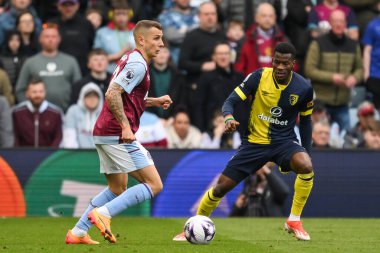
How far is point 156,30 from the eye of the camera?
10.6 metres

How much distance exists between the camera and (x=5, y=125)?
1688 centimetres

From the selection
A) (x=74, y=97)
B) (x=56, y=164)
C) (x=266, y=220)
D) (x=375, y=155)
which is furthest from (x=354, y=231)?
(x=74, y=97)

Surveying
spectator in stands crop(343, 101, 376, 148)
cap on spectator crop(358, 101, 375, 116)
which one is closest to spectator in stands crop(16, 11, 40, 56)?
spectator in stands crop(343, 101, 376, 148)

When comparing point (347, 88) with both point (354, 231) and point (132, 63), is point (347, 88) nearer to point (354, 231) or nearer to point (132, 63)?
point (354, 231)

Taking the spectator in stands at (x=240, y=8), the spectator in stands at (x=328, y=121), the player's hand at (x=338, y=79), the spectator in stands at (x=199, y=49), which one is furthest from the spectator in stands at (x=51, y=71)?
the player's hand at (x=338, y=79)

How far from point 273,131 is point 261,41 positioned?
6.80 m

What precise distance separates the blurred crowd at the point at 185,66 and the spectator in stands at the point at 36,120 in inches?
0.7

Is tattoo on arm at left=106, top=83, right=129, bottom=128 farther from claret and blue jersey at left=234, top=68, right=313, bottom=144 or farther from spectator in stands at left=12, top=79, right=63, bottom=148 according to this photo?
spectator in stands at left=12, top=79, right=63, bottom=148

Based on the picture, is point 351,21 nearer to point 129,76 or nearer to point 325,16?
point 325,16

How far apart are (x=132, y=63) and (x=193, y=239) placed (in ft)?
6.63

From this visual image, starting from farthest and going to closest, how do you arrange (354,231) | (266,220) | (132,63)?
(266,220)
(354,231)
(132,63)

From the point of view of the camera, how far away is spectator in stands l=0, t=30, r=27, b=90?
725 inches

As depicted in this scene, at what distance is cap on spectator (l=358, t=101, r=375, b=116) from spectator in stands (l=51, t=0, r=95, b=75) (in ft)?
17.2

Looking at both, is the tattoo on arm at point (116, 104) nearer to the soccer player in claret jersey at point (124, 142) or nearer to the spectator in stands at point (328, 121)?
the soccer player in claret jersey at point (124, 142)
